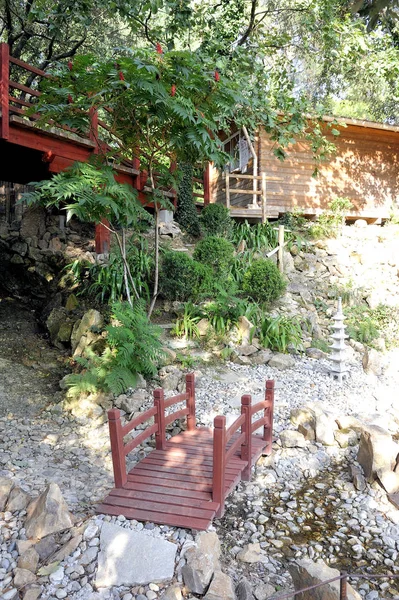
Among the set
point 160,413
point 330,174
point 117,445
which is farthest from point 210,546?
point 330,174

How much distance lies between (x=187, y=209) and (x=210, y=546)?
978 cm

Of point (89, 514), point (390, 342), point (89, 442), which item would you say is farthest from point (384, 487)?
point (390, 342)

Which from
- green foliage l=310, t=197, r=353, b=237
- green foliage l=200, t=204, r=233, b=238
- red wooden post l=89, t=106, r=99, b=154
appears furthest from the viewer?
green foliage l=310, t=197, r=353, b=237

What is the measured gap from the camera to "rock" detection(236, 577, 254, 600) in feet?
9.07

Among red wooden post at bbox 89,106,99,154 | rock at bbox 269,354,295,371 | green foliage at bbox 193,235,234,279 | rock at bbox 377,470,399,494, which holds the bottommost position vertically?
rock at bbox 377,470,399,494

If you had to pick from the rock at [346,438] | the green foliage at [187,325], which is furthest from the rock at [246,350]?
the rock at [346,438]

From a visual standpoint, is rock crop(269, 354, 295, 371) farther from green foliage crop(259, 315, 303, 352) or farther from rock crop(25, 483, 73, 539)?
rock crop(25, 483, 73, 539)

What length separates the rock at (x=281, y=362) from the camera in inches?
288

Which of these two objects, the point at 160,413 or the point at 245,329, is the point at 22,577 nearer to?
the point at 160,413

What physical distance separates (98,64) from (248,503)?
5.29 meters

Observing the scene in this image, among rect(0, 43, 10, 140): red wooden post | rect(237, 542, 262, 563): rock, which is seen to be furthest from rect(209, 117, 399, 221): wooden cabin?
rect(237, 542, 262, 563): rock

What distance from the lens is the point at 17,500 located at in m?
3.55

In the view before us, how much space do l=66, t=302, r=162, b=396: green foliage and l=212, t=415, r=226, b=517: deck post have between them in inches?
98.8

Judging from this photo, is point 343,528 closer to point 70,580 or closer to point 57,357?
point 70,580
